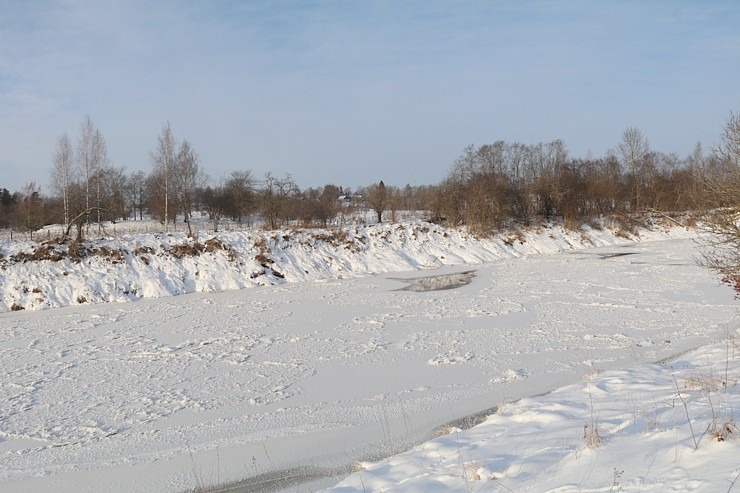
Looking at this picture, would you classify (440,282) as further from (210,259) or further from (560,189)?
(560,189)

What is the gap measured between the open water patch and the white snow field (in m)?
0.36

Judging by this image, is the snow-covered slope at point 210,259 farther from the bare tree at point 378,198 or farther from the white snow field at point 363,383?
the bare tree at point 378,198

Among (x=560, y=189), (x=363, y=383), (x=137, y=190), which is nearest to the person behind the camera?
(x=363, y=383)

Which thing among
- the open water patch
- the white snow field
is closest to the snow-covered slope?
the white snow field

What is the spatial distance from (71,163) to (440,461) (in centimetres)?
2825

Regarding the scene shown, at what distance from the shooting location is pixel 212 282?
17.9 meters

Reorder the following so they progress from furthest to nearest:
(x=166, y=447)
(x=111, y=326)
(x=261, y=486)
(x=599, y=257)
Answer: (x=599, y=257) → (x=111, y=326) → (x=166, y=447) → (x=261, y=486)

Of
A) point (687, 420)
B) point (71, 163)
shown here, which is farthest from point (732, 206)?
point (71, 163)

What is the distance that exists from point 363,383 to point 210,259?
42.2ft

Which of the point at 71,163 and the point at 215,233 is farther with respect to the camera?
the point at 71,163

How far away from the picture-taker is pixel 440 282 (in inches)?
716

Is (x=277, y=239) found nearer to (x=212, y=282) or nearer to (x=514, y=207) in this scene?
(x=212, y=282)

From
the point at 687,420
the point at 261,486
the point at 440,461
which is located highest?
the point at 687,420

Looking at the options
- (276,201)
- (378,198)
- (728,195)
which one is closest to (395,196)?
(378,198)
